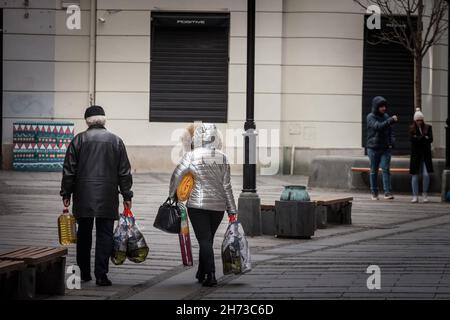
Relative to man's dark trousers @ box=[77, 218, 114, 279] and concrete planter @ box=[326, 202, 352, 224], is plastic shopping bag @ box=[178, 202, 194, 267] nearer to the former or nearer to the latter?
man's dark trousers @ box=[77, 218, 114, 279]

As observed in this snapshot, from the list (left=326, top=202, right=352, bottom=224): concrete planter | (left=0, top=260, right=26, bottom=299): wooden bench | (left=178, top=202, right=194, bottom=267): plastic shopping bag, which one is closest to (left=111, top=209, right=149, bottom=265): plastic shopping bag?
(left=178, top=202, right=194, bottom=267): plastic shopping bag

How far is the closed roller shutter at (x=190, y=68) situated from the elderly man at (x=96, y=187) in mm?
16385

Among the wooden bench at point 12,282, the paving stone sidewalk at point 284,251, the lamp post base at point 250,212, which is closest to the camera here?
the wooden bench at point 12,282

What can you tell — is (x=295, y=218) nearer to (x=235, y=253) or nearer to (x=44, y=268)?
(x=235, y=253)

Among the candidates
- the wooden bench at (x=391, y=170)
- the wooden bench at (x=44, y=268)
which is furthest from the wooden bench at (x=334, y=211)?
the wooden bench at (x=44, y=268)

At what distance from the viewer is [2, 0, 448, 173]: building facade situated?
26.1 m

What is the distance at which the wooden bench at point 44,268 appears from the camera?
8711 mm

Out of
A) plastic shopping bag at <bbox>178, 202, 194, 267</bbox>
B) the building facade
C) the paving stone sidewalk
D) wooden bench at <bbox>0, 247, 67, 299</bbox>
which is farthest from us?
the building facade

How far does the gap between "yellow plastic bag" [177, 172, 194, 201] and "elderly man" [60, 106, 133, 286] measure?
18.7 inches

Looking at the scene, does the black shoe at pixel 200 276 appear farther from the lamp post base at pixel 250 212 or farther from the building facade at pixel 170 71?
the building facade at pixel 170 71

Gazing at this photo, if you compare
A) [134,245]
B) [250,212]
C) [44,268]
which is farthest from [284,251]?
[44,268]

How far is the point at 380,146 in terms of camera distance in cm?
1972

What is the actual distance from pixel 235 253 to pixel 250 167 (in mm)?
4163
